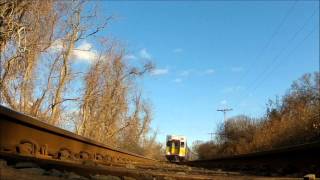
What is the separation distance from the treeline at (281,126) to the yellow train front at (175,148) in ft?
11.8

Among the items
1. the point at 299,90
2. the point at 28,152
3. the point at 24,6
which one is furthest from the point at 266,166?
the point at 299,90

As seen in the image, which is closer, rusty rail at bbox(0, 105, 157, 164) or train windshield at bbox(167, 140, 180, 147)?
rusty rail at bbox(0, 105, 157, 164)

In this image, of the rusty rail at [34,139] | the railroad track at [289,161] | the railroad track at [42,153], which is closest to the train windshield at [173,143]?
the railroad track at [289,161]

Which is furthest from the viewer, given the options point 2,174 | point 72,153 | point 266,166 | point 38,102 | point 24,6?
point 38,102

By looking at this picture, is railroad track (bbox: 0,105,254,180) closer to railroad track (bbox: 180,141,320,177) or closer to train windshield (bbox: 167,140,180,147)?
railroad track (bbox: 180,141,320,177)

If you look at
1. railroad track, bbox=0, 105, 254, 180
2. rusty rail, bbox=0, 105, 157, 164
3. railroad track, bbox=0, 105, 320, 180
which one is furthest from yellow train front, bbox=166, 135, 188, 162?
rusty rail, bbox=0, 105, 157, 164

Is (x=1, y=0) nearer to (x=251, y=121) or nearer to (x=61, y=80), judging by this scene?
(x=61, y=80)

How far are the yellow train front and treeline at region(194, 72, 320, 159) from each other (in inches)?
142

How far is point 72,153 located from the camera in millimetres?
7191

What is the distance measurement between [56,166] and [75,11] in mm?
21325

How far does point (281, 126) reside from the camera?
21.7 metres

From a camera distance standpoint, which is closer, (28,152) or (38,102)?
(28,152)

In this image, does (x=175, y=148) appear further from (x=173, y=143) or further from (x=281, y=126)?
(x=281, y=126)

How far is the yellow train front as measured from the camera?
4869 cm
